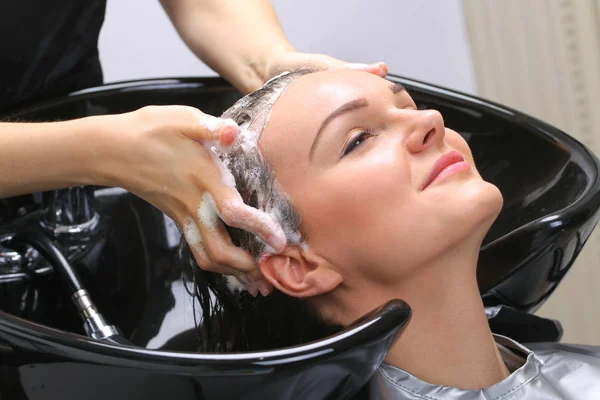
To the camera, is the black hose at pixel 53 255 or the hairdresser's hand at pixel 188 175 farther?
the black hose at pixel 53 255

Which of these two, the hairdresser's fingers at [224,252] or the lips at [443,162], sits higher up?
the lips at [443,162]

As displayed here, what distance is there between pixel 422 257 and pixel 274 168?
227 mm

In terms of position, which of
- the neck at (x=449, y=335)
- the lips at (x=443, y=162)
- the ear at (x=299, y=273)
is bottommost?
the neck at (x=449, y=335)

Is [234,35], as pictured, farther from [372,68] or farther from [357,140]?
[357,140]


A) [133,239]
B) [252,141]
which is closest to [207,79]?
[133,239]

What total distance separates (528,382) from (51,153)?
2.22 ft

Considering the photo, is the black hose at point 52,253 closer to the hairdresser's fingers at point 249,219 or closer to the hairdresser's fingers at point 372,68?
the hairdresser's fingers at point 249,219

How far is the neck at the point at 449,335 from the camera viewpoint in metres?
1.11

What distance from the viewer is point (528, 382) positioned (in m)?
1.16

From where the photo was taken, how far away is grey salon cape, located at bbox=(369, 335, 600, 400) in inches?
44.3

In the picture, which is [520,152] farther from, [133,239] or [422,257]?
[133,239]

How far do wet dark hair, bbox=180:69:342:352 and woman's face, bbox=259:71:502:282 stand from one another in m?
0.02

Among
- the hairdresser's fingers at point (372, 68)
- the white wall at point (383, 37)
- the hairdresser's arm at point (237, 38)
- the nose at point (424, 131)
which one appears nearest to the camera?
the nose at point (424, 131)

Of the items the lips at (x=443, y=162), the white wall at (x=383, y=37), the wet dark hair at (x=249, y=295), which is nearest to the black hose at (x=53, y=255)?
the wet dark hair at (x=249, y=295)
